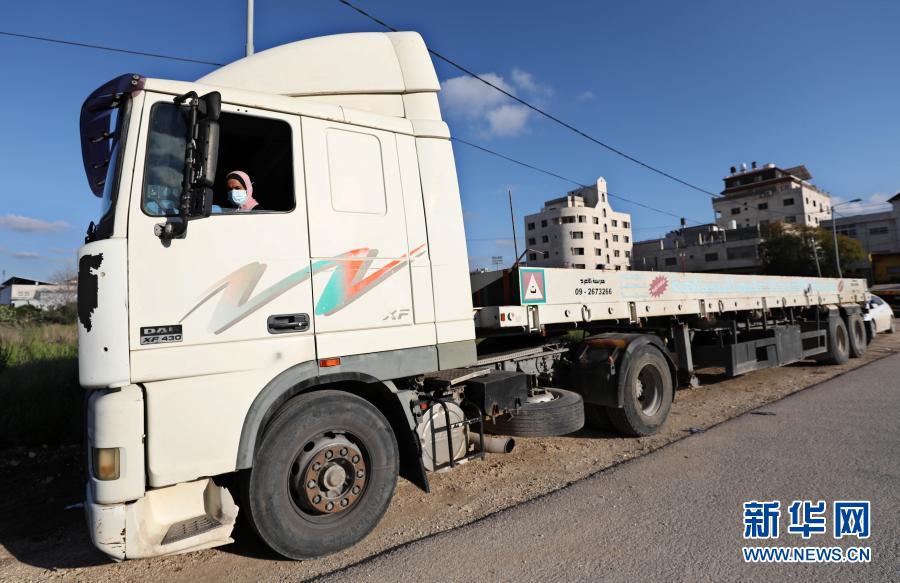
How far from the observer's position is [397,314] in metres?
3.68

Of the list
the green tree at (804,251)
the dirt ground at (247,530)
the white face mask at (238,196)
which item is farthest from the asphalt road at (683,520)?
the green tree at (804,251)

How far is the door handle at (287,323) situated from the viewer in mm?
3148

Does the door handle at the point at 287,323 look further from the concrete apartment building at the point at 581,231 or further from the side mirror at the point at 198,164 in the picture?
the concrete apartment building at the point at 581,231

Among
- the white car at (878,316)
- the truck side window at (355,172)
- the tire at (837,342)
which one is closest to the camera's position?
the truck side window at (355,172)

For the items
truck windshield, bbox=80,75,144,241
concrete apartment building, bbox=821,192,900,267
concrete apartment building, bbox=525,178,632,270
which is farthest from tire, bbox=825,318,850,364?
concrete apartment building, bbox=821,192,900,267

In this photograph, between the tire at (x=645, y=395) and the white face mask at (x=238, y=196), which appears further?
the tire at (x=645, y=395)

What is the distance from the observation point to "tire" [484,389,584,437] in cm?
471

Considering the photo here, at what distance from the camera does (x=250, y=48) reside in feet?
24.4

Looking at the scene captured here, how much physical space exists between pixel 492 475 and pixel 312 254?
112 inches

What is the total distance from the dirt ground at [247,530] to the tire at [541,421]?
42cm

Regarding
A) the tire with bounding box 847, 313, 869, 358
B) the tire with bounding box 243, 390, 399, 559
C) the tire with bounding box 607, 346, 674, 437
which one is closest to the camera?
the tire with bounding box 243, 390, 399, 559

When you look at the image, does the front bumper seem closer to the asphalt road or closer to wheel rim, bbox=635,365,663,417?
the asphalt road

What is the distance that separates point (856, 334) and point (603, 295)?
10642 millimetres

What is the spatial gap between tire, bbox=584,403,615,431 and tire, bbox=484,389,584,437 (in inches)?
38.0
